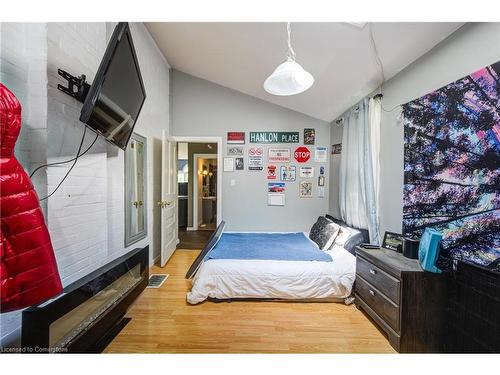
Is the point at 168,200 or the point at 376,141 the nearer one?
the point at 376,141

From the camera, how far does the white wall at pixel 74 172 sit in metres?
1.19

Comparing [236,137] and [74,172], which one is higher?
[236,137]

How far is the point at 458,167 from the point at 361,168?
0.97 m

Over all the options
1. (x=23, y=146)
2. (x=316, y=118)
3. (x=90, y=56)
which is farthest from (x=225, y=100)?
Result: (x=23, y=146)

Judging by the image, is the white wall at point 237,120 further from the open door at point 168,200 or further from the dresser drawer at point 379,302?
the dresser drawer at point 379,302

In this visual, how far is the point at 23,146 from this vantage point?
45.0 inches

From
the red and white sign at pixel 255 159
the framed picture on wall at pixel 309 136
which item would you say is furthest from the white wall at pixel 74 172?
the framed picture on wall at pixel 309 136

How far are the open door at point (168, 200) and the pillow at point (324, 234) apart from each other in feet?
7.04

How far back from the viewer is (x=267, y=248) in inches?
97.5

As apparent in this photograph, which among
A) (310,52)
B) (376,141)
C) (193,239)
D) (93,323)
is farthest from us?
(193,239)

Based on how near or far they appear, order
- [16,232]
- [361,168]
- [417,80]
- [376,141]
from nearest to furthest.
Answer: [16,232]
[417,80]
[376,141]
[361,168]

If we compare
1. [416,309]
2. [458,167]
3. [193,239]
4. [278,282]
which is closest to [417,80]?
[458,167]

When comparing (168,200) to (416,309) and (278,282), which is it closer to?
(278,282)
